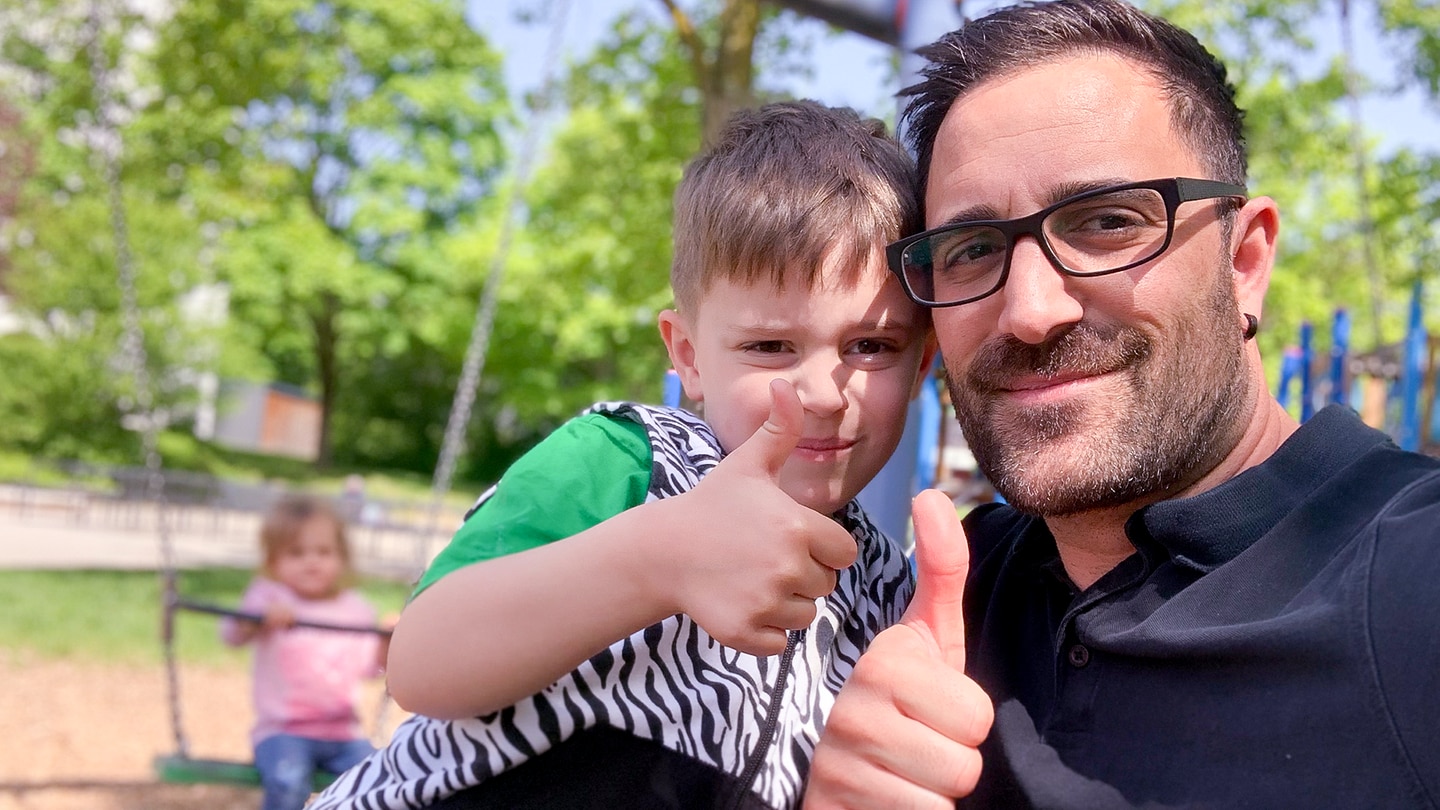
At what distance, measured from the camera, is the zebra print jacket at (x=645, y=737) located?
1.36 meters

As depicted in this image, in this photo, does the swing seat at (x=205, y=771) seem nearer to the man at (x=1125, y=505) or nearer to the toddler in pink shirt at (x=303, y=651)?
the toddler in pink shirt at (x=303, y=651)

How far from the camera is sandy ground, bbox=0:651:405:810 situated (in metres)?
5.76

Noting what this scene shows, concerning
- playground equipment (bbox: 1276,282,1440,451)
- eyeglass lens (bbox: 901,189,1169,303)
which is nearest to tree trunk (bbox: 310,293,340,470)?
playground equipment (bbox: 1276,282,1440,451)

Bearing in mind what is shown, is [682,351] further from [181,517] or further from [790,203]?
[181,517]

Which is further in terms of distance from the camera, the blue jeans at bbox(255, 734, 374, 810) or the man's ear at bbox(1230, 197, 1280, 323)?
the blue jeans at bbox(255, 734, 374, 810)

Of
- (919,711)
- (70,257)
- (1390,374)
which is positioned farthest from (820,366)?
(70,257)

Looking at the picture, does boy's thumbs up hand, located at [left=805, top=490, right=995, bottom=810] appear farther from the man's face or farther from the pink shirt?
the pink shirt

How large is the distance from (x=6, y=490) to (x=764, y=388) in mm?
18129

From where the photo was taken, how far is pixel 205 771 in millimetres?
4070

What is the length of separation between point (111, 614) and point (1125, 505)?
966 centimetres

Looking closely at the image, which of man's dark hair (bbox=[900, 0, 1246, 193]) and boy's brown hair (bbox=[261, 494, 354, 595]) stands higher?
man's dark hair (bbox=[900, 0, 1246, 193])

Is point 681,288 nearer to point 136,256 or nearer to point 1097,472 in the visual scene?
point 1097,472

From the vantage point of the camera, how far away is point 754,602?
3.88 ft

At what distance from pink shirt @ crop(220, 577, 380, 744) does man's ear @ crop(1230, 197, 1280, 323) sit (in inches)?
142
